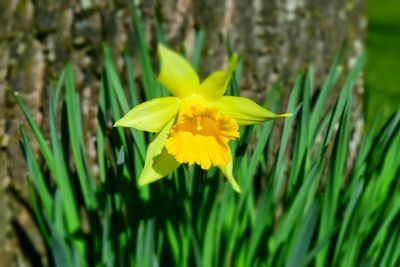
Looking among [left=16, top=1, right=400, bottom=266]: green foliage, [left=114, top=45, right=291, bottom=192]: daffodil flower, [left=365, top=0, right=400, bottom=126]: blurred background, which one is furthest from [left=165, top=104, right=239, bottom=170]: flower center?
[left=365, top=0, right=400, bottom=126]: blurred background

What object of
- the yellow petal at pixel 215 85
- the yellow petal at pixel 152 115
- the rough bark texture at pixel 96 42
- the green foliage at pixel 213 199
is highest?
the rough bark texture at pixel 96 42

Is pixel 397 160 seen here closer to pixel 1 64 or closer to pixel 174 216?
pixel 174 216

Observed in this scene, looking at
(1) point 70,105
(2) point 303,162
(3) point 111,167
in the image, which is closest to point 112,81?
(1) point 70,105

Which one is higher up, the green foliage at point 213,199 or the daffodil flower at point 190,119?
the daffodil flower at point 190,119

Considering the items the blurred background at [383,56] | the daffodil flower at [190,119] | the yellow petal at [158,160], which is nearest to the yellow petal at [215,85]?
the daffodil flower at [190,119]

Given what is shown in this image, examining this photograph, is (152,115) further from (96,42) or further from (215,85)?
(96,42)

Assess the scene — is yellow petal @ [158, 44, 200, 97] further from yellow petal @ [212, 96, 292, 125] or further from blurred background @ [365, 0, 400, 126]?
blurred background @ [365, 0, 400, 126]

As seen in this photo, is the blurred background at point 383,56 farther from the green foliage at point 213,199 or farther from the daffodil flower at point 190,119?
the daffodil flower at point 190,119
